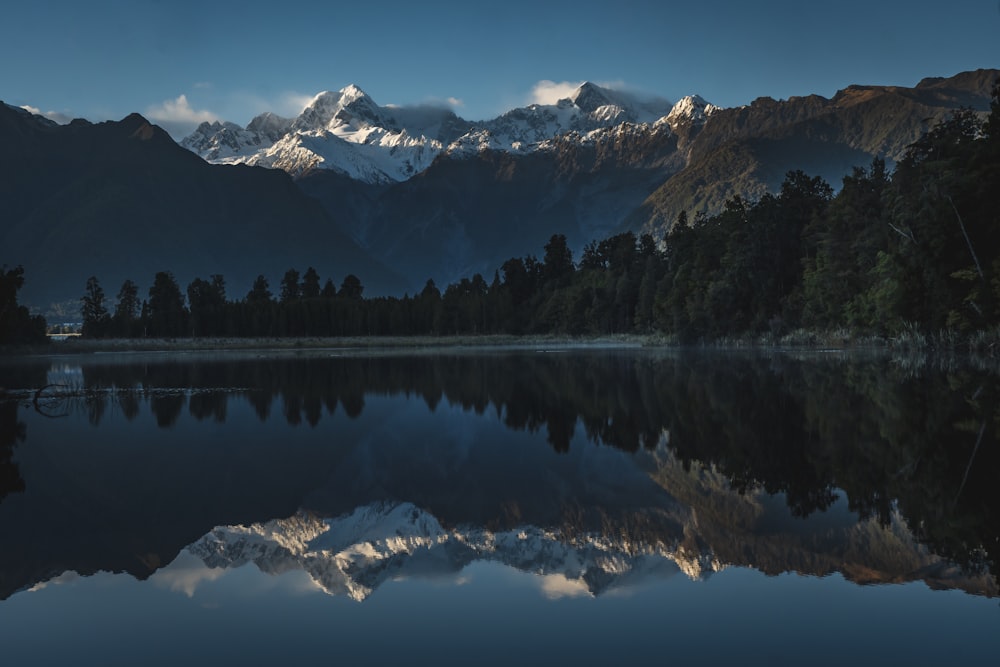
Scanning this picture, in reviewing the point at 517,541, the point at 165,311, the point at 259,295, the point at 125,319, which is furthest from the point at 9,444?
the point at 259,295

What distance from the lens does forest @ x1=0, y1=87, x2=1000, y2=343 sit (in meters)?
56.2

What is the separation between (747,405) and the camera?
29109 millimetres

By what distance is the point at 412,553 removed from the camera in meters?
12.2

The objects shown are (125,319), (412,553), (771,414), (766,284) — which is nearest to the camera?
(412,553)

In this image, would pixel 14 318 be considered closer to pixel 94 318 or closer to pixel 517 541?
pixel 94 318

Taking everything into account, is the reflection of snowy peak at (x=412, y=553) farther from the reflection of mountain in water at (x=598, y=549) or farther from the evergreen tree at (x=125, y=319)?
the evergreen tree at (x=125, y=319)

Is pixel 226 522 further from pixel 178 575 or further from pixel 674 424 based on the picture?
pixel 674 424

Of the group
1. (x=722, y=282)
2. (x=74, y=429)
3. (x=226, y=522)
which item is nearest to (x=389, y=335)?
(x=722, y=282)

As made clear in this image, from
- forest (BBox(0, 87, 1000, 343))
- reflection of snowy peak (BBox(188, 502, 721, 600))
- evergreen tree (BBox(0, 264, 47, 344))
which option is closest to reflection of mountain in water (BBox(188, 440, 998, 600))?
reflection of snowy peak (BBox(188, 502, 721, 600))

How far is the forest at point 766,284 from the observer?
56156 mm

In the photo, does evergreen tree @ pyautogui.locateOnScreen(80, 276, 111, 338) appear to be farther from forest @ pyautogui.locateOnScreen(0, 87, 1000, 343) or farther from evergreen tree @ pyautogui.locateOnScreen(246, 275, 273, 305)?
evergreen tree @ pyautogui.locateOnScreen(246, 275, 273, 305)

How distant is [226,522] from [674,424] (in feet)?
48.3

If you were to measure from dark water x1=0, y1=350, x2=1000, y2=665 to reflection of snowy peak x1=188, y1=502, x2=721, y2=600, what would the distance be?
48mm

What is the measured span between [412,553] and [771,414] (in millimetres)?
17019
